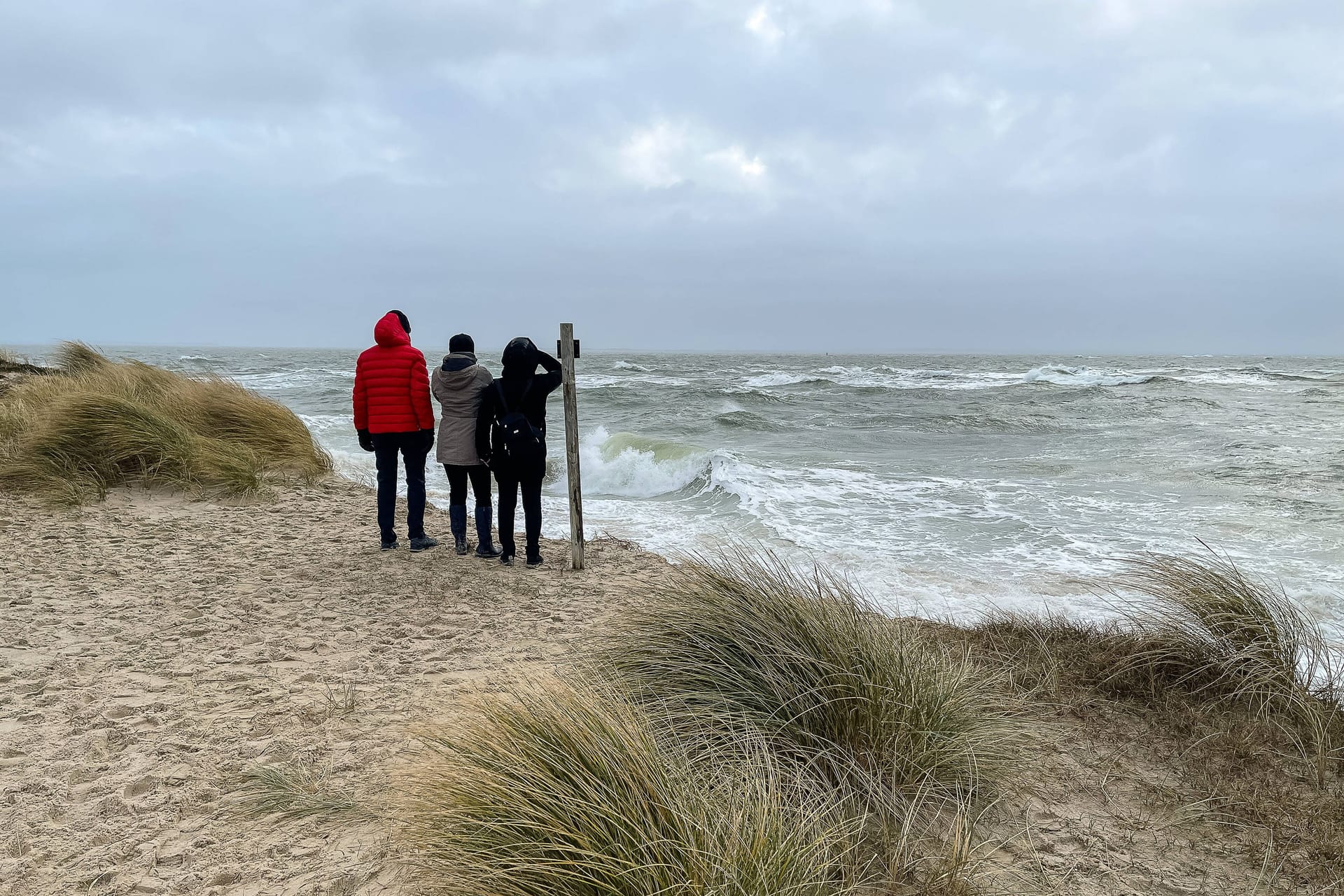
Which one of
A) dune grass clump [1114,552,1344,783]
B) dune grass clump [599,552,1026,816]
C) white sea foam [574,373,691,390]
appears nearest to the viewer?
dune grass clump [599,552,1026,816]

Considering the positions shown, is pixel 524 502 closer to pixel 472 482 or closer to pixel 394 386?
pixel 472 482

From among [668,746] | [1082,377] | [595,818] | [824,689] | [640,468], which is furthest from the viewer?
[1082,377]

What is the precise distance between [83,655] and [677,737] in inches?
145

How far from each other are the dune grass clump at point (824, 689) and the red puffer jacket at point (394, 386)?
11.0 feet

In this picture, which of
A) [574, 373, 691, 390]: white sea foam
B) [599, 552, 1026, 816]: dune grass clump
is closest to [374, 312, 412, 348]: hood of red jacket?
[599, 552, 1026, 816]: dune grass clump

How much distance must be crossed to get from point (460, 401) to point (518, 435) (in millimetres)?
614

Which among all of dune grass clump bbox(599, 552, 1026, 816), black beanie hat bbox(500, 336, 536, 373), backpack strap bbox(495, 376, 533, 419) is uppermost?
black beanie hat bbox(500, 336, 536, 373)

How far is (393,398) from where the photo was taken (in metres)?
6.24

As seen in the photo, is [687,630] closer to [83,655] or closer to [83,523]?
[83,655]

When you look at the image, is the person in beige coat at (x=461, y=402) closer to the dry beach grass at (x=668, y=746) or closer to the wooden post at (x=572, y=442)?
the wooden post at (x=572, y=442)

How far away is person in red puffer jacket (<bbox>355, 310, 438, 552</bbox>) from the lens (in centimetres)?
618

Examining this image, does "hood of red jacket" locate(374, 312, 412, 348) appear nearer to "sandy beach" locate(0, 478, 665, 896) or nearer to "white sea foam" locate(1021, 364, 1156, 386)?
"sandy beach" locate(0, 478, 665, 896)

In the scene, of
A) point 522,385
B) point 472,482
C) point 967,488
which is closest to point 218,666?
point 472,482

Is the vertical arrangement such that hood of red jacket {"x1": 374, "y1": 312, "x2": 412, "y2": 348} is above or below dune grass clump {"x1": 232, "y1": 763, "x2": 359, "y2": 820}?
above
